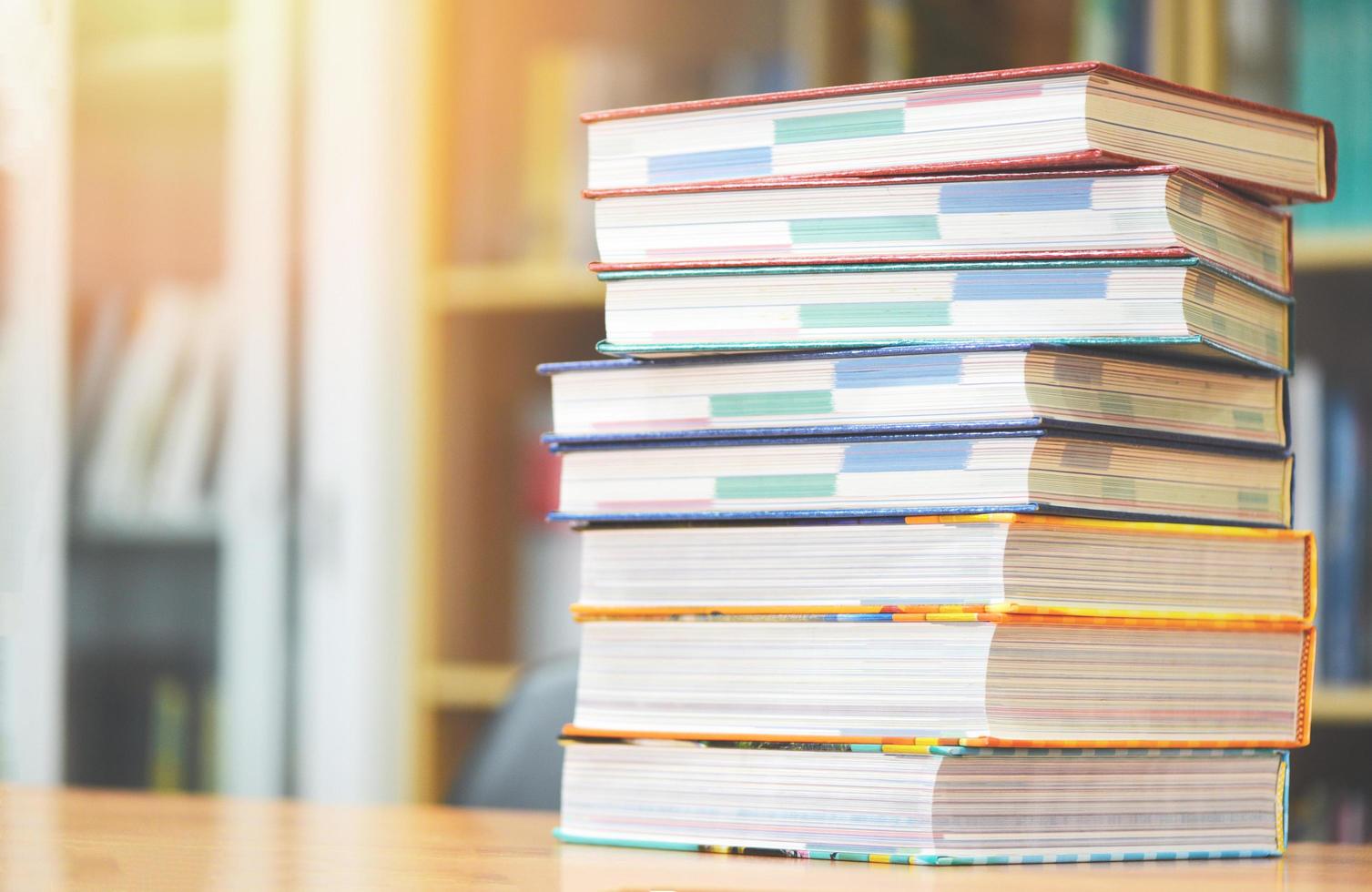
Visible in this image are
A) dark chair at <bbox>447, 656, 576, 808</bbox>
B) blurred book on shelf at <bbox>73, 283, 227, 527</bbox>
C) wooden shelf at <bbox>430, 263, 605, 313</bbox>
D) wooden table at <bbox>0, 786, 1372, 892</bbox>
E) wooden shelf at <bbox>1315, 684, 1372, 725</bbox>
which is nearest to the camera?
wooden table at <bbox>0, 786, 1372, 892</bbox>

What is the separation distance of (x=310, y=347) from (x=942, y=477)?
157cm

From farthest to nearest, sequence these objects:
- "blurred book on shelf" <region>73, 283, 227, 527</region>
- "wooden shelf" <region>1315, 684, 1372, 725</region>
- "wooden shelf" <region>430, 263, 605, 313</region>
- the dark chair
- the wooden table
→ "blurred book on shelf" <region>73, 283, 227, 527</region>, "wooden shelf" <region>430, 263, 605, 313</region>, "wooden shelf" <region>1315, 684, 1372, 725</region>, the dark chair, the wooden table

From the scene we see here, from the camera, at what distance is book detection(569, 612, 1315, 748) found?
0.68 metres

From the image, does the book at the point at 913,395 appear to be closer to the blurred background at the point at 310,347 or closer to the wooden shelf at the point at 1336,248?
the wooden shelf at the point at 1336,248

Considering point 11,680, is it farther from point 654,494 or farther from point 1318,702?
point 654,494

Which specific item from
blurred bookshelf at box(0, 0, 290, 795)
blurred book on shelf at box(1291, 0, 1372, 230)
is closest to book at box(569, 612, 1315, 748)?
blurred book on shelf at box(1291, 0, 1372, 230)

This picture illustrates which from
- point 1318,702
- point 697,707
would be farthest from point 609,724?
point 1318,702

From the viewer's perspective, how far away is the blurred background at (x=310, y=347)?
2133mm

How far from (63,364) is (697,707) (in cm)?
169

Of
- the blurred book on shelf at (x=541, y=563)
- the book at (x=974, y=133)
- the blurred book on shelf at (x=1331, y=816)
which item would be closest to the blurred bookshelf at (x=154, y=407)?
the blurred book on shelf at (x=541, y=563)

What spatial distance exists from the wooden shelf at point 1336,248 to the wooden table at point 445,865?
1.14m

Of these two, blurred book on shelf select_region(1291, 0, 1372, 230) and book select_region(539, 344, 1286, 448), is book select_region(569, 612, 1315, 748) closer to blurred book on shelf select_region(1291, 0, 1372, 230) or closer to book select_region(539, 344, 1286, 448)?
book select_region(539, 344, 1286, 448)

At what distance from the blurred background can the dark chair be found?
0.75 metres

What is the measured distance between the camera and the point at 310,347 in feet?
7.06
